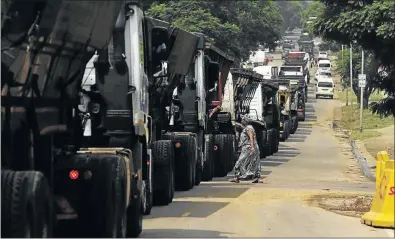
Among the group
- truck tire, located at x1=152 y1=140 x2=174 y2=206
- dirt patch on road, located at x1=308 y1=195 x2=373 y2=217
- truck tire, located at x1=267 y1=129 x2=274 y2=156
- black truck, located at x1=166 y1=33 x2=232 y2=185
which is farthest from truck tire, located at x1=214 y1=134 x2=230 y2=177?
truck tire, located at x1=267 y1=129 x2=274 y2=156

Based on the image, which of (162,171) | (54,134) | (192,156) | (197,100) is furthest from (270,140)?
(54,134)

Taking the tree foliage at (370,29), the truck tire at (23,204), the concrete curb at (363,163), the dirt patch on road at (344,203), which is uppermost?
the tree foliage at (370,29)

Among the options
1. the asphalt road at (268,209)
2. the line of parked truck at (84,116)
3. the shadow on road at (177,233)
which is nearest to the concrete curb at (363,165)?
the asphalt road at (268,209)

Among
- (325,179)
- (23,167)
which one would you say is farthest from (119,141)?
(325,179)

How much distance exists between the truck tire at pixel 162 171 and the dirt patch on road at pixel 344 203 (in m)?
2.78

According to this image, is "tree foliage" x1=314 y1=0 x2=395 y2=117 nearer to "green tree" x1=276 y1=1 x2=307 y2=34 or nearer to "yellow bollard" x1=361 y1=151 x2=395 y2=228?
"yellow bollard" x1=361 y1=151 x2=395 y2=228

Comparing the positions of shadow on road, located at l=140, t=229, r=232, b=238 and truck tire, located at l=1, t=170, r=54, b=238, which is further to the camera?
shadow on road, located at l=140, t=229, r=232, b=238

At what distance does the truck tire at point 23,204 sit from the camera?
7.59 meters

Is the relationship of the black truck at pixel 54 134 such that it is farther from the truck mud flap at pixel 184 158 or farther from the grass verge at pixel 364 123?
the grass verge at pixel 364 123

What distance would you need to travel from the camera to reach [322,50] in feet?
487

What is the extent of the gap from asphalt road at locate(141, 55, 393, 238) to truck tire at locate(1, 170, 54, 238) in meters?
4.09

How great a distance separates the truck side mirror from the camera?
43.5 ft

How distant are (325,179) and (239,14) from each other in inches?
1179

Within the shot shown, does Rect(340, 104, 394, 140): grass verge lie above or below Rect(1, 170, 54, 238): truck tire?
below
